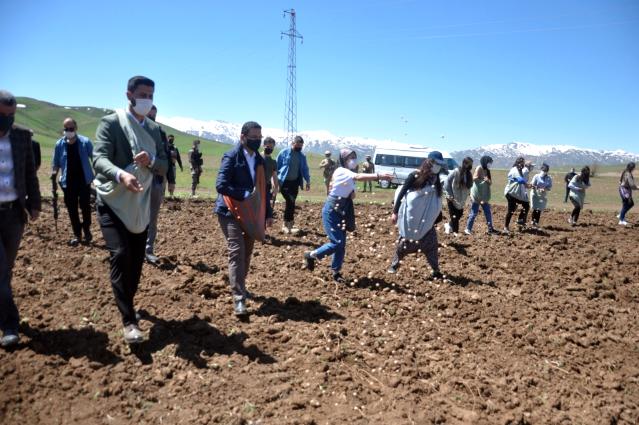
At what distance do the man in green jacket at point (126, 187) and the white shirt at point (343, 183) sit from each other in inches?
103

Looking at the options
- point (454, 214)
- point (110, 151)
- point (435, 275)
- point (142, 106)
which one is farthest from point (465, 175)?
point (110, 151)

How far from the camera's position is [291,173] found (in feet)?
30.3

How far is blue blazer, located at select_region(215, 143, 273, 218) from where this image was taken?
465 cm

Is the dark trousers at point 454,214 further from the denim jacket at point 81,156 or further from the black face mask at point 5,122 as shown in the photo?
the black face mask at point 5,122

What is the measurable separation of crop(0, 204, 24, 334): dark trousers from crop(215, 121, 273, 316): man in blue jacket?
173cm

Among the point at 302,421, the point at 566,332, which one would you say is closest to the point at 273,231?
the point at 566,332

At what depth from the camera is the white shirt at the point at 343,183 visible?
6059 millimetres

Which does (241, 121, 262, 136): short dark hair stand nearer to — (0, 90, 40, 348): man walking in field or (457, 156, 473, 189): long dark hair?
(0, 90, 40, 348): man walking in field

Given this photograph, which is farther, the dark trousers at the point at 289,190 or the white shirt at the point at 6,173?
the dark trousers at the point at 289,190

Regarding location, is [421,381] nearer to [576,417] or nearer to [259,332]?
[576,417]

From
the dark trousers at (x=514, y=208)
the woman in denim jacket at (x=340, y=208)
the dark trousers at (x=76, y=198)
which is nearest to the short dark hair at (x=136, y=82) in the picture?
the woman in denim jacket at (x=340, y=208)

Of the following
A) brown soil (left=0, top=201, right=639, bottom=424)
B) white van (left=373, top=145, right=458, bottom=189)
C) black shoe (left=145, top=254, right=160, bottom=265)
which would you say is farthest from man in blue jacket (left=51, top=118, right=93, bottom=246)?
white van (left=373, top=145, right=458, bottom=189)

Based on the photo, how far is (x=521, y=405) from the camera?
3.63 meters

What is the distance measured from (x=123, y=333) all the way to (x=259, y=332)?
1.19m
